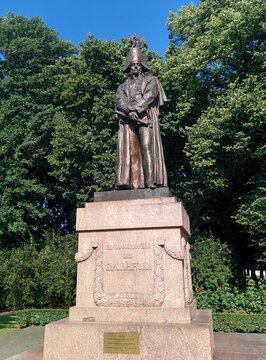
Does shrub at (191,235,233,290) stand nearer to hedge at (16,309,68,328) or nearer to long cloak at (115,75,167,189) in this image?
hedge at (16,309,68,328)

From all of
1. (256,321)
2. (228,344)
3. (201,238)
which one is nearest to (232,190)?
(201,238)

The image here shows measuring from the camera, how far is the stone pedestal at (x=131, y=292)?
6046 millimetres

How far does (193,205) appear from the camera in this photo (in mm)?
22203

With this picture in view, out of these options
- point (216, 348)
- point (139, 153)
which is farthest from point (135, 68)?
point (216, 348)

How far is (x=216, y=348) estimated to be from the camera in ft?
25.5

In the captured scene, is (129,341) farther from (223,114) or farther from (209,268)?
(223,114)

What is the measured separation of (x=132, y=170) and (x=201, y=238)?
39.9 ft

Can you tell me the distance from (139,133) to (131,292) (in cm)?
347

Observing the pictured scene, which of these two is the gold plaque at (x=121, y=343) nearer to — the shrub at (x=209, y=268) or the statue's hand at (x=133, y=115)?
the statue's hand at (x=133, y=115)

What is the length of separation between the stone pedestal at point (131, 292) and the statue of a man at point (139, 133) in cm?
80

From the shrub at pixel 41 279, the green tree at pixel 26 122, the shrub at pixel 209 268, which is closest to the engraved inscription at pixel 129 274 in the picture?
the shrub at pixel 209 268

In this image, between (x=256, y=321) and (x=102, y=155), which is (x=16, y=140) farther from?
(x=256, y=321)

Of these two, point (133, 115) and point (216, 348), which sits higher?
point (133, 115)

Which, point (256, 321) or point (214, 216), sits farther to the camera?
point (214, 216)
